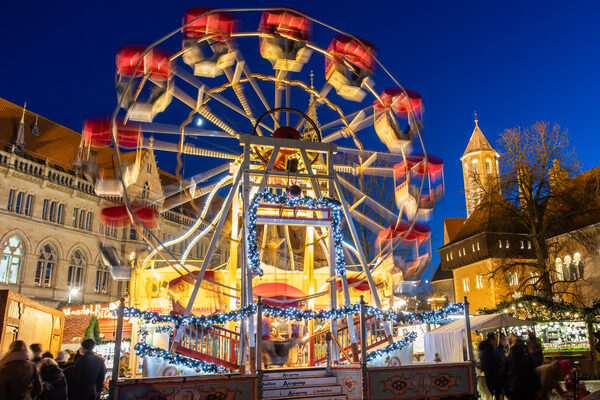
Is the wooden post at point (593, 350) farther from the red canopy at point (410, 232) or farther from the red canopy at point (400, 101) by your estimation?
the red canopy at point (400, 101)

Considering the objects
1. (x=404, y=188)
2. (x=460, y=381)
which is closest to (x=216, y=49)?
(x=404, y=188)

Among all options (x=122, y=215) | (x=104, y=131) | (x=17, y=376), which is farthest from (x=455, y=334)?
(x=17, y=376)

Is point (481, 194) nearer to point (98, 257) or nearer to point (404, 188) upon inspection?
point (404, 188)

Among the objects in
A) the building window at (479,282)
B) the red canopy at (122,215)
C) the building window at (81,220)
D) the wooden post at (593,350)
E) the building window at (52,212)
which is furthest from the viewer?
the building window at (479,282)

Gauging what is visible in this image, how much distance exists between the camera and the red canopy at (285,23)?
13.8 meters

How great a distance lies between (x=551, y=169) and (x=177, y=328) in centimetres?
2668

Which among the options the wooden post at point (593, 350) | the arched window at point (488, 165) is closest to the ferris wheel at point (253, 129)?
the wooden post at point (593, 350)

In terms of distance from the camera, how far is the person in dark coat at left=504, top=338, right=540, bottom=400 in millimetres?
7605

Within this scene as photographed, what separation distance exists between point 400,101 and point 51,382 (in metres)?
11.7

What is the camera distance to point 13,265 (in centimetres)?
3609

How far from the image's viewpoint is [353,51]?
14.5 metres

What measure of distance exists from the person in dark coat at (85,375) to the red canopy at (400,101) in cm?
1080

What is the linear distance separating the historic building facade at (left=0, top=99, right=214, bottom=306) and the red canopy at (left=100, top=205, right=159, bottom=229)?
63.6 ft

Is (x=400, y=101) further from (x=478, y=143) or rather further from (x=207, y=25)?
(x=478, y=143)
